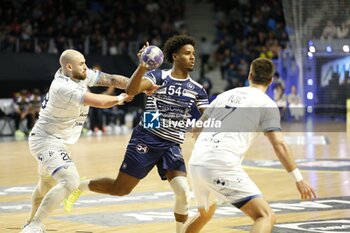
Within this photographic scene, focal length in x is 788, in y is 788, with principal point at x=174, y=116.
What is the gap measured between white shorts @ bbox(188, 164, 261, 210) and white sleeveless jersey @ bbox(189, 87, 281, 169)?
→ 6cm

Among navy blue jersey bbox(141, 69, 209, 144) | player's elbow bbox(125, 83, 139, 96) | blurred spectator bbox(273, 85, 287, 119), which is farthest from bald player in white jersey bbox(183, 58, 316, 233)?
blurred spectator bbox(273, 85, 287, 119)

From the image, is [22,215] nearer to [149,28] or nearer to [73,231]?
[73,231]

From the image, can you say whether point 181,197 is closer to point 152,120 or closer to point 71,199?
point 152,120

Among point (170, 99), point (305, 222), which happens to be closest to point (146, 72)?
point (170, 99)

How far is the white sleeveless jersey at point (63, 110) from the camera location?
8094 mm

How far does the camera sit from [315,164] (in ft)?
51.6

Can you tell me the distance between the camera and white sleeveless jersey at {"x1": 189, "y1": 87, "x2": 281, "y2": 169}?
6.58 meters

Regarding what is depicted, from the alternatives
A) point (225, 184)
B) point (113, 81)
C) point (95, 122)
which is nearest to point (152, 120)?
point (113, 81)

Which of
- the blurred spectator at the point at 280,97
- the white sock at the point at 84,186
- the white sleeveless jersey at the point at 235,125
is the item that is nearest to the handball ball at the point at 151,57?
the white sleeveless jersey at the point at 235,125

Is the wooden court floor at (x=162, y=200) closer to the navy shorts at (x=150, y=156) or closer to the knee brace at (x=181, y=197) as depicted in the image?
the knee brace at (x=181, y=197)

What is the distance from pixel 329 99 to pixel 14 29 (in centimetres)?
1147

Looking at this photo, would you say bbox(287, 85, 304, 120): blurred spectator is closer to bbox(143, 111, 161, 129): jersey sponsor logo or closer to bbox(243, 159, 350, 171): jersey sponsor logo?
bbox(243, 159, 350, 171): jersey sponsor logo

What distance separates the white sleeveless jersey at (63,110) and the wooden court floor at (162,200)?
1.18 meters

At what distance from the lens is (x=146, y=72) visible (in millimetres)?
8312
